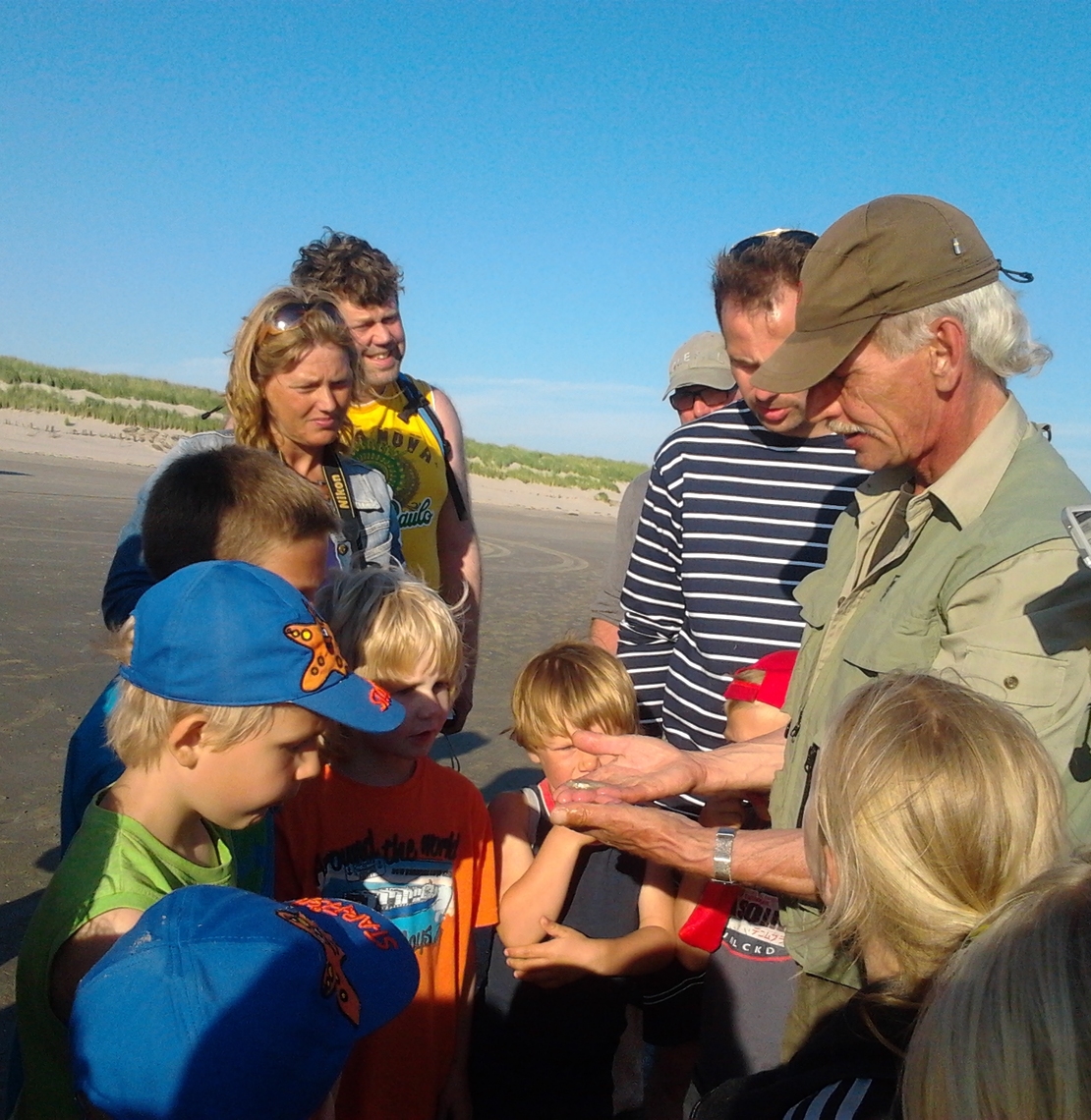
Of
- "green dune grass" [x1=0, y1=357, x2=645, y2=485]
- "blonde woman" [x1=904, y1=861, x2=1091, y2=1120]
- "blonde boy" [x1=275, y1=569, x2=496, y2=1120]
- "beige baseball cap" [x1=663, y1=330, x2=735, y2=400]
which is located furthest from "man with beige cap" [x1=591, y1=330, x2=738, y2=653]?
"green dune grass" [x1=0, y1=357, x2=645, y2=485]

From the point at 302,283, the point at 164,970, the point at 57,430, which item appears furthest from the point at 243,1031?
the point at 57,430

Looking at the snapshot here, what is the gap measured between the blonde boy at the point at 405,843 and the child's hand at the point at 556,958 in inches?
6.4

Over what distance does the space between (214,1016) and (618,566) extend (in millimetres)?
2727

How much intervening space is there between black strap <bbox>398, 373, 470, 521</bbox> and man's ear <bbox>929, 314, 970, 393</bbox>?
2430 mm

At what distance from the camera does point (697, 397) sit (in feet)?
16.4

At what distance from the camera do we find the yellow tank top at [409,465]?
4.29 meters

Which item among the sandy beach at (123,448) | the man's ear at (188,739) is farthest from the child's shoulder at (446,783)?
the sandy beach at (123,448)

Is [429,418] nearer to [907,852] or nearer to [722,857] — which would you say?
[722,857]

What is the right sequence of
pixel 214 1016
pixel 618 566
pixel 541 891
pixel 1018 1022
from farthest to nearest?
pixel 618 566, pixel 541 891, pixel 214 1016, pixel 1018 1022

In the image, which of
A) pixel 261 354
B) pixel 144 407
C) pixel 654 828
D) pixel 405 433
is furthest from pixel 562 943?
pixel 144 407

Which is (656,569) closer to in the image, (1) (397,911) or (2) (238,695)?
(1) (397,911)

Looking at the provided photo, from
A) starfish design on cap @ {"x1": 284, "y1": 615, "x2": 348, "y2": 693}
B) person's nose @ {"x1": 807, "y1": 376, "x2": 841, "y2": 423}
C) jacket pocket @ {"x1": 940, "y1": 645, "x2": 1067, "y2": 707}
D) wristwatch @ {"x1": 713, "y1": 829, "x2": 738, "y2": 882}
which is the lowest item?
wristwatch @ {"x1": 713, "y1": 829, "x2": 738, "y2": 882}

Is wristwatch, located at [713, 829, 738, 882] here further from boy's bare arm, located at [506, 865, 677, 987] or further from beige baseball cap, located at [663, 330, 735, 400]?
beige baseball cap, located at [663, 330, 735, 400]

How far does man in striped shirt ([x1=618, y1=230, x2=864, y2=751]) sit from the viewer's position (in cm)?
321
